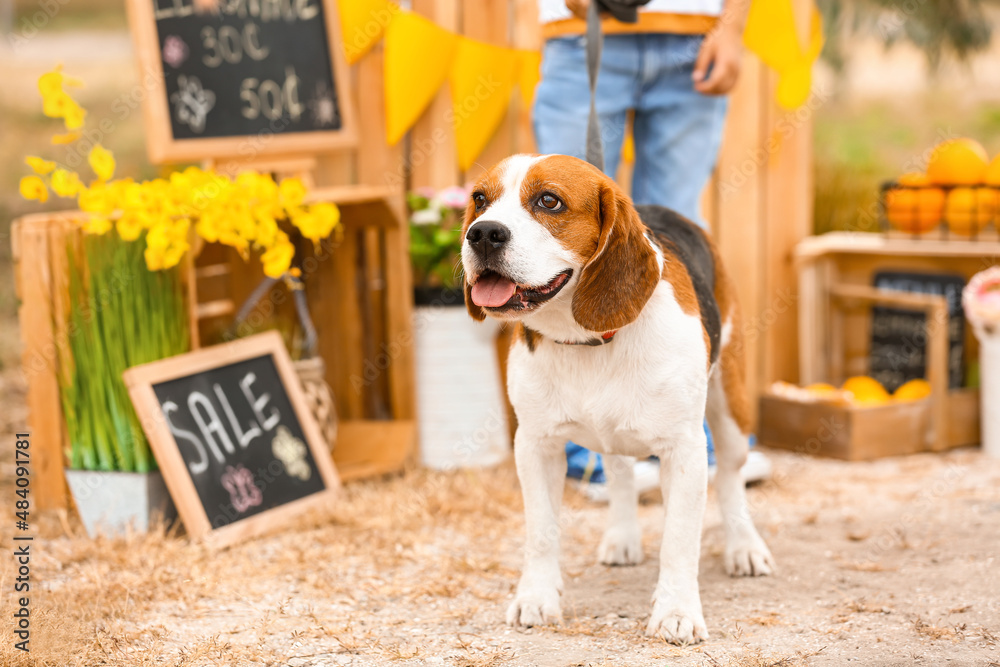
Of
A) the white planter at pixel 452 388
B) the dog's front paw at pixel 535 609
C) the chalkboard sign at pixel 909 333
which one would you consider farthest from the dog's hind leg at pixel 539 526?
the chalkboard sign at pixel 909 333

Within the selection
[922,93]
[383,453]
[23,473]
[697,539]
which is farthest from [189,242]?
[922,93]

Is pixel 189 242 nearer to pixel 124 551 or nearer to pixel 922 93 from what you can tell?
pixel 124 551

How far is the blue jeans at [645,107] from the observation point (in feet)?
10.5

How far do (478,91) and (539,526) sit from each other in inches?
87.4

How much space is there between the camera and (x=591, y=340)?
2.24 m

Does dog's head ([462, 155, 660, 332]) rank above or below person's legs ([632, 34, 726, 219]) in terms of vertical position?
below

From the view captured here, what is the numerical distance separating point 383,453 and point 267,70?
61.9 inches

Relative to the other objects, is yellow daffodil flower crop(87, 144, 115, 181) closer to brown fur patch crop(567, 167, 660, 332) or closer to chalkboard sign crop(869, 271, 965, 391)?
brown fur patch crop(567, 167, 660, 332)

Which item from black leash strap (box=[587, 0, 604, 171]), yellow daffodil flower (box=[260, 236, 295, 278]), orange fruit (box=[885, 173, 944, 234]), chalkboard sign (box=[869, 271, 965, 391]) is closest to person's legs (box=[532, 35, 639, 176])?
black leash strap (box=[587, 0, 604, 171])

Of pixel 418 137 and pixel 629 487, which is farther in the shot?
pixel 418 137

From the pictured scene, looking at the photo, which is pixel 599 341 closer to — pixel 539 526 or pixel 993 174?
pixel 539 526

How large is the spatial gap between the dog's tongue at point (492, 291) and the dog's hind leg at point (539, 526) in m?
0.43

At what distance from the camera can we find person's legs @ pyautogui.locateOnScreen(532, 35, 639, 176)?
319 centimetres

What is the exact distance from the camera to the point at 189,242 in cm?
328
